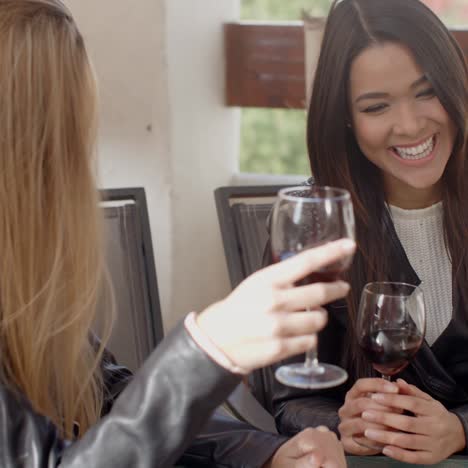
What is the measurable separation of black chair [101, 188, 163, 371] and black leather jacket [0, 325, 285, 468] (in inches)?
37.1

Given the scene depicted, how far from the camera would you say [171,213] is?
7.91 ft

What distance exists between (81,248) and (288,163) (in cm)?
336

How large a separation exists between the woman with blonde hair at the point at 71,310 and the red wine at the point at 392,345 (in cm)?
18

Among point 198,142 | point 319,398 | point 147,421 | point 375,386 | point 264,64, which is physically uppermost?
point 264,64

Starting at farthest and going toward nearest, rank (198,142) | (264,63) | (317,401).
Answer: (264,63) < (198,142) < (317,401)

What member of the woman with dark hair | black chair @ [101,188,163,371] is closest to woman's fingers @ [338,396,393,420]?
the woman with dark hair

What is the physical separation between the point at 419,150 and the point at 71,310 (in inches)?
32.6

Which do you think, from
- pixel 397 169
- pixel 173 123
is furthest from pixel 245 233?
pixel 397 169

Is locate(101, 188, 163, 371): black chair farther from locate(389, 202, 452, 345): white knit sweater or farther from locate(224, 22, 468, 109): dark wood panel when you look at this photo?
locate(224, 22, 468, 109): dark wood panel

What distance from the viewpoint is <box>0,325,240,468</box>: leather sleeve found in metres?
1.01

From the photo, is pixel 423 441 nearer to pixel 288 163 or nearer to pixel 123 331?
pixel 123 331

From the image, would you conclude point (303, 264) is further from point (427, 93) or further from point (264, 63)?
point (264, 63)

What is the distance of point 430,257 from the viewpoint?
1838mm

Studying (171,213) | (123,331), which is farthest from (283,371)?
(171,213)
